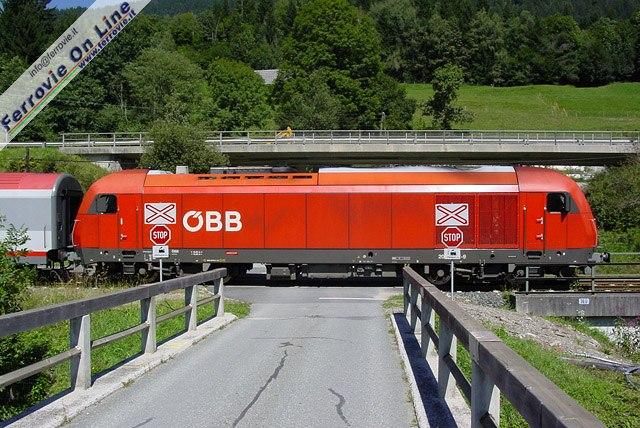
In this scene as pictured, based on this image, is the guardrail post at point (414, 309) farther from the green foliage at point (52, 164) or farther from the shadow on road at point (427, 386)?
the green foliage at point (52, 164)

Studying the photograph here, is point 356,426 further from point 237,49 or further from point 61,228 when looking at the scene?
point 237,49

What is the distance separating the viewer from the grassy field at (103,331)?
11091 millimetres

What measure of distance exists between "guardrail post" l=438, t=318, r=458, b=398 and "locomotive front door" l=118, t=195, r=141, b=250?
21241 millimetres

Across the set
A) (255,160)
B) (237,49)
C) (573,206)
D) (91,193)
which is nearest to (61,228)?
(91,193)

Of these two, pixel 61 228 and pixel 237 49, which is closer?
pixel 61 228

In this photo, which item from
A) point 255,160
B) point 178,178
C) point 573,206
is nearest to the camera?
point 573,206

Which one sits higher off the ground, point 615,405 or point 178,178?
point 178,178

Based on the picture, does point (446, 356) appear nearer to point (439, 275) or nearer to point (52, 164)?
point (439, 275)

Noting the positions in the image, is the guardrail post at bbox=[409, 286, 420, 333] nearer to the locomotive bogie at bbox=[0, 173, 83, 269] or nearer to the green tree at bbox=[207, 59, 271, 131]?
the locomotive bogie at bbox=[0, 173, 83, 269]

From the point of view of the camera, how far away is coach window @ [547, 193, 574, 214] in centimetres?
2638

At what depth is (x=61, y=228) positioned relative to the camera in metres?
28.4

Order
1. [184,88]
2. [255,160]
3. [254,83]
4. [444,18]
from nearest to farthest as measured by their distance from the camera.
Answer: [255,160], [184,88], [254,83], [444,18]

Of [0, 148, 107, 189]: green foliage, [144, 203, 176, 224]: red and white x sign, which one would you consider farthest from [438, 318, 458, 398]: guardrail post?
[0, 148, 107, 189]: green foliage

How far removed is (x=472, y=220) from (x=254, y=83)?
67209 millimetres
